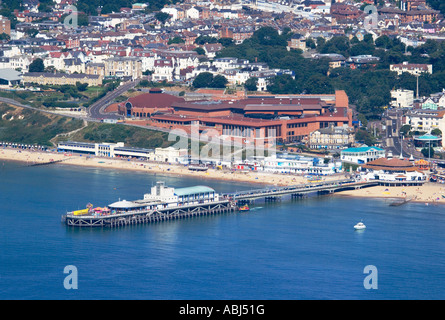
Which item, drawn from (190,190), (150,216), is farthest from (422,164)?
(150,216)

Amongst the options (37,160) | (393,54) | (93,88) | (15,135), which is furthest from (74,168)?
(393,54)

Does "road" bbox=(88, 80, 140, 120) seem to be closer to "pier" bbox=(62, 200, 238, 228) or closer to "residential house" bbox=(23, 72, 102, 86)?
"residential house" bbox=(23, 72, 102, 86)

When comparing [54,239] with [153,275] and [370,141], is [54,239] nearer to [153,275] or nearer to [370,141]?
[153,275]

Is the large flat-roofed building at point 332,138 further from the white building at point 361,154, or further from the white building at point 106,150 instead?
the white building at point 106,150

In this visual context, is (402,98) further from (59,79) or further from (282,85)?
(59,79)

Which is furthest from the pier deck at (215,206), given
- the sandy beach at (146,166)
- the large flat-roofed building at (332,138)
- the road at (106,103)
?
the road at (106,103)
